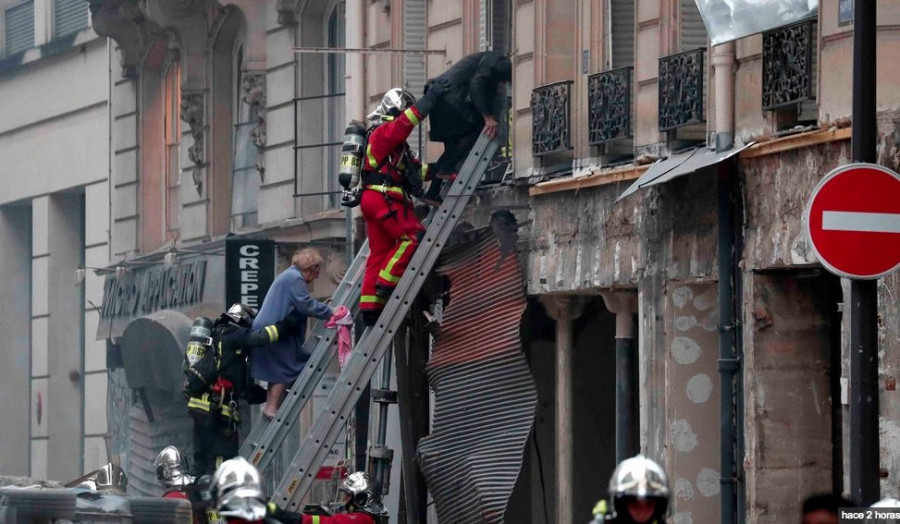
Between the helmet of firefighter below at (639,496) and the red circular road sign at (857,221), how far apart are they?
263cm

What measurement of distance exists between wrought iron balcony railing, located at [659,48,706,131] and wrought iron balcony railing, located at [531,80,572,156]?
1.70 m

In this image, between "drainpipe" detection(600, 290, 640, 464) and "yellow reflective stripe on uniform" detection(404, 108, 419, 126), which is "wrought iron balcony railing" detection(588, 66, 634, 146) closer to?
"drainpipe" detection(600, 290, 640, 464)

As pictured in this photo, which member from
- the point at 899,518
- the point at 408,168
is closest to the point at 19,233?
the point at 408,168

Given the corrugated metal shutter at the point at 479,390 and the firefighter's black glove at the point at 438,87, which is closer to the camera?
the corrugated metal shutter at the point at 479,390

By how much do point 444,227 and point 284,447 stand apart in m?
6.39

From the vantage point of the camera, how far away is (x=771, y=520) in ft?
49.0

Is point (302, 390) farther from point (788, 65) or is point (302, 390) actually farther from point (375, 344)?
point (788, 65)

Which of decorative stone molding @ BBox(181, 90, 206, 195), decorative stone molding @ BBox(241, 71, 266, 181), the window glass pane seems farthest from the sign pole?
decorative stone molding @ BBox(181, 90, 206, 195)

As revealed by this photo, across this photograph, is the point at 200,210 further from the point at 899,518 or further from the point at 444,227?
the point at 899,518

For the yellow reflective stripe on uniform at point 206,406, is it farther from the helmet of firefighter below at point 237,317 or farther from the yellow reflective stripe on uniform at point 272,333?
the yellow reflective stripe on uniform at point 272,333

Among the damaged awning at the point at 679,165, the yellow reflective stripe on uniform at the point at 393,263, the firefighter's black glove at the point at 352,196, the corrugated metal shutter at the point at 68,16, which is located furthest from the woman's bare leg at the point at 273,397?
the corrugated metal shutter at the point at 68,16

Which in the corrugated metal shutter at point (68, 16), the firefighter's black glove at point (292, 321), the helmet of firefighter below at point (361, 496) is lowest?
the helmet of firefighter below at point (361, 496)

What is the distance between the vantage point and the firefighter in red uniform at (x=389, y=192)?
17750 millimetres

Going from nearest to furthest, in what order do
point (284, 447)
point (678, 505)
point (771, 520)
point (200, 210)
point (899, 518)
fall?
point (899, 518) → point (771, 520) → point (678, 505) → point (284, 447) → point (200, 210)
